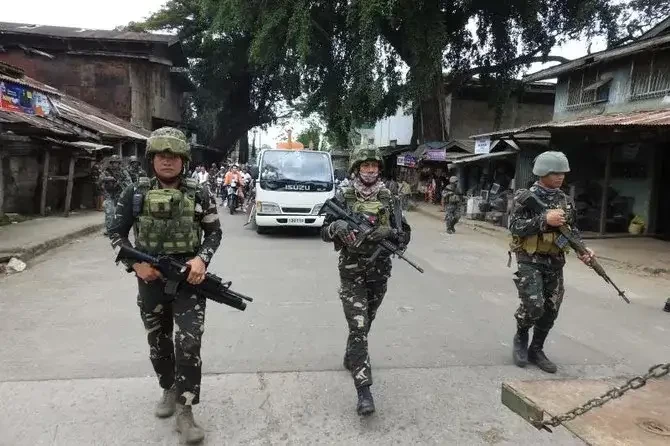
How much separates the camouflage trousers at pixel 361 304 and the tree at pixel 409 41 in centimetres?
1592

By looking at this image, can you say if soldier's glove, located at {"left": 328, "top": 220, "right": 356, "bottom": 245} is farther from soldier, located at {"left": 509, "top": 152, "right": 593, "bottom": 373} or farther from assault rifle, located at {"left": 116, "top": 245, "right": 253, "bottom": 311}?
soldier, located at {"left": 509, "top": 152, "right": 593, "bottom": 373}

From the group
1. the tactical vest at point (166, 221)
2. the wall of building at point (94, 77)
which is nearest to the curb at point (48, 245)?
the tactical vest at point (166, 221)

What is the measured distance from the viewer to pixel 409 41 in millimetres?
19172

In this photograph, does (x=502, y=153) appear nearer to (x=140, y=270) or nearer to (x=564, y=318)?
(x=564, y=318)

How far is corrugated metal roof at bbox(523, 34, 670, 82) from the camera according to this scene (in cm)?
1208

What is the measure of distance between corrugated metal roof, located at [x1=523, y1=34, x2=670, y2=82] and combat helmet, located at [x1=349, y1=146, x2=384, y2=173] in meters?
10.9

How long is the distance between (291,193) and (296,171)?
2.12 feet

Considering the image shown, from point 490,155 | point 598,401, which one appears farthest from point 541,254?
point 490,155

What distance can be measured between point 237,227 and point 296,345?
9.34 metres

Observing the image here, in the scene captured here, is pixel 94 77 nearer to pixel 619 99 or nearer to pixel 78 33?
pixel 78 33

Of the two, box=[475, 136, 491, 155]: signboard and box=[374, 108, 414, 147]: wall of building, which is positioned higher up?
box=[374, 108, 414, 147]: wall of building

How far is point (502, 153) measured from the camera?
18000 millimetres

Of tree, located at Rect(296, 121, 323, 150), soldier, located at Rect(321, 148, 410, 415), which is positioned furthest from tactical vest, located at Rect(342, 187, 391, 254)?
tree, located at Rect(296, 121, 323, 150)

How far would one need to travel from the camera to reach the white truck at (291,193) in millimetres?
11656
